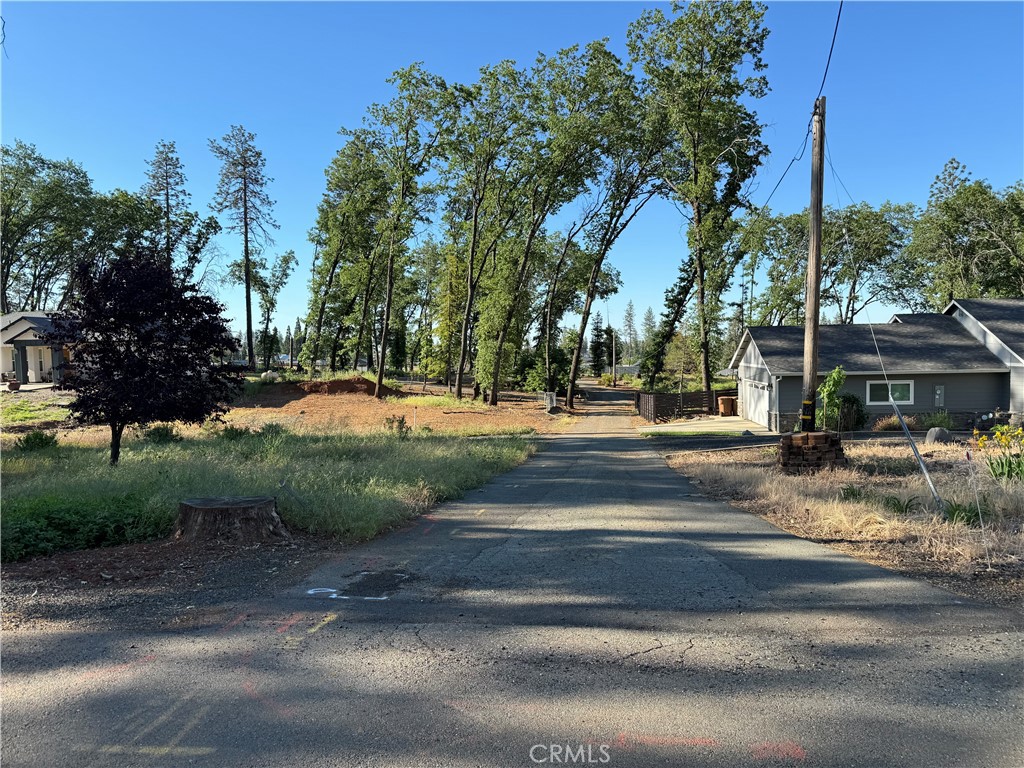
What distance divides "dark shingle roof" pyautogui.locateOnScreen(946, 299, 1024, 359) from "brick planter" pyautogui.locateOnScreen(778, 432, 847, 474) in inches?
802

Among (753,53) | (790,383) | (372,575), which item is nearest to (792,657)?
(372,575)

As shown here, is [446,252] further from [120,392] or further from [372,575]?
[372,575]

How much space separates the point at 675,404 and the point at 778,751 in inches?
1365

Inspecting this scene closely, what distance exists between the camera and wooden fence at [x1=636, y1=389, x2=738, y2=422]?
35.2m

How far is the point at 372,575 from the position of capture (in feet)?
19.5

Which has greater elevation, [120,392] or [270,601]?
[120,392]

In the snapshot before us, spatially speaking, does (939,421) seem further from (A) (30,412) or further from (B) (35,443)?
(A) (30,412)

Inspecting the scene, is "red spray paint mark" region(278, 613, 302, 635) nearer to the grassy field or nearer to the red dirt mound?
the grassy field

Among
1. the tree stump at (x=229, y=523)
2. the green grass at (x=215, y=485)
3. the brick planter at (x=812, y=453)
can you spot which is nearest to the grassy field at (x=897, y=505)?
the brick planter at (x=812, y=453)

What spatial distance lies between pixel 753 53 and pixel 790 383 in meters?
21.0

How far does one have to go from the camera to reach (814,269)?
14922mm

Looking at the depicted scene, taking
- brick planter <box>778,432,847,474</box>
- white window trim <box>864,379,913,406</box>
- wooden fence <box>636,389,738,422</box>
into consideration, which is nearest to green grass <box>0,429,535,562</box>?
brick planter <box>778,432,847,474</box>

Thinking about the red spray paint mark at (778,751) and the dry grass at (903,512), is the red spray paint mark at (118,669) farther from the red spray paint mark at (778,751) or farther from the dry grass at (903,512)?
the dry grass at (903,512)

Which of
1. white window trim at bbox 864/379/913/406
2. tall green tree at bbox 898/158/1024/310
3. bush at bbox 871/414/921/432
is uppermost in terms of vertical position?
tall green tree at bbox 898/158/1024/310
